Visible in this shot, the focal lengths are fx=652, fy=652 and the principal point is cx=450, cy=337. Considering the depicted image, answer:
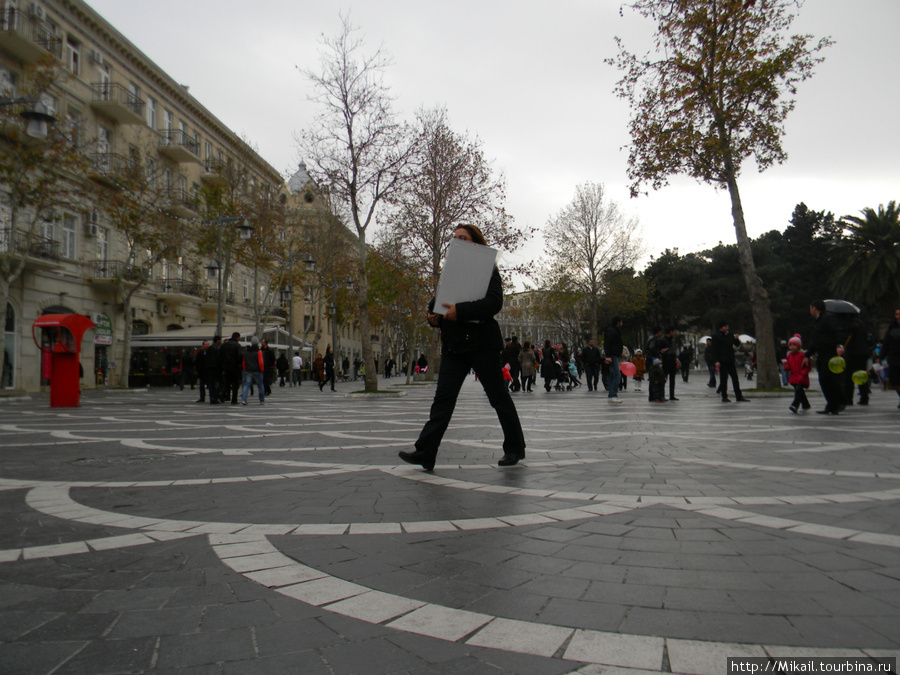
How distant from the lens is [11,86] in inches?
978

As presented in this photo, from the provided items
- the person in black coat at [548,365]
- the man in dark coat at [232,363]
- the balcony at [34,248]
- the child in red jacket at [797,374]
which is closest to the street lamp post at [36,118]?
the man in dark coat at [232,363]

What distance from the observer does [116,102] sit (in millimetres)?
29875

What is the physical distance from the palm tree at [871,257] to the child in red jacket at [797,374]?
4228cm

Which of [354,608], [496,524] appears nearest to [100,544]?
[354,608]

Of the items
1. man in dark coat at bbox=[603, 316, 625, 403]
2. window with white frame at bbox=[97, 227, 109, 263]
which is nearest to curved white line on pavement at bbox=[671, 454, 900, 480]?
man in dark coat at bbox=[603, 316, 625, 403]

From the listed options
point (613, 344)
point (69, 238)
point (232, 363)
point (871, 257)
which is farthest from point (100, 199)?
point (871, 257)

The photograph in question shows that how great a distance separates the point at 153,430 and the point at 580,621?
363 inches

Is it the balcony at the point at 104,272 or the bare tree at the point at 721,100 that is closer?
the bare tree at the point at 721,100

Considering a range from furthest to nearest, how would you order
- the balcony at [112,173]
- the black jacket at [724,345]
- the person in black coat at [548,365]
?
the person in black coat at [548,365]
the balcony at [112,173]
the black jacket at [724,345]

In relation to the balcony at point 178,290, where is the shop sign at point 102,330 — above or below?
below

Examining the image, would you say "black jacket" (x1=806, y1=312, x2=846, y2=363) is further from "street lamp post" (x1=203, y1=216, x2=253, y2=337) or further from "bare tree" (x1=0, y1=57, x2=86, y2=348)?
"bare tree" (x1=0, y1=57, x2=86, y2=348)

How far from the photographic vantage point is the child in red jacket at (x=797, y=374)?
453 inches

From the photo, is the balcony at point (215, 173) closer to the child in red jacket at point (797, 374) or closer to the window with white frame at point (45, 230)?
the window with white frame at point (45, 230)

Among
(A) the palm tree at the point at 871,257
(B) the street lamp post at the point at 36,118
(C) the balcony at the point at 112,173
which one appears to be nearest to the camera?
(B) the street lamp post at the point at 36,118
